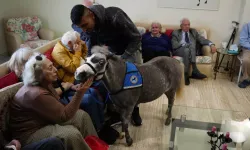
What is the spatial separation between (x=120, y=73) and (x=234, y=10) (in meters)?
3.45

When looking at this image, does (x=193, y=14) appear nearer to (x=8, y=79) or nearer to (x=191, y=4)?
(x=191, y=4)

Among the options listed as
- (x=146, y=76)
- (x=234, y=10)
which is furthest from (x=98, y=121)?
(x=234, y=10)

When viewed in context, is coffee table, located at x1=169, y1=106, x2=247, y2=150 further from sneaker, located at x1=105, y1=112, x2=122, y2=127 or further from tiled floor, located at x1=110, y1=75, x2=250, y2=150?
sneaker, located at x1=105, y1=112, x2=122, y2=127

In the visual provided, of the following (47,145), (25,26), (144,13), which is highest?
(144,13)

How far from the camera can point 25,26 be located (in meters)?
4.74

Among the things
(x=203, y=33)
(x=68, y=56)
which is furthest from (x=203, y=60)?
(x=68, y=56)

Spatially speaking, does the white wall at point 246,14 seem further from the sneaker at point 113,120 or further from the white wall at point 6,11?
the white wall at point 6,11

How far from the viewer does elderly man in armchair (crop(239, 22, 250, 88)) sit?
3.88m

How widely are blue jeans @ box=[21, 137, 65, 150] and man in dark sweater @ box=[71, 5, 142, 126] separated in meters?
0.95

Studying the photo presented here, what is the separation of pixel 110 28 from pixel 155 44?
218cm

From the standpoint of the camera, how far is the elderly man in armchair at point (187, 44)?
13.4 ft

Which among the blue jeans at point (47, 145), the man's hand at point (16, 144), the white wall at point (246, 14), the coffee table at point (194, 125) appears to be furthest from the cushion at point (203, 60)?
the man's hand at point (16, 144)

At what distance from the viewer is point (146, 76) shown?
228 centimetres

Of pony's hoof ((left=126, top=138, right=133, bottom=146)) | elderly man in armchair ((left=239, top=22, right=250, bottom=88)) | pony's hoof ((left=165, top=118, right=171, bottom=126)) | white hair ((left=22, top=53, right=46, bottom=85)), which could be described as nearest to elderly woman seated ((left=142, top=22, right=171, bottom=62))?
elderly man in armchair ((left=239, top=22, right=250, bottom=88))
